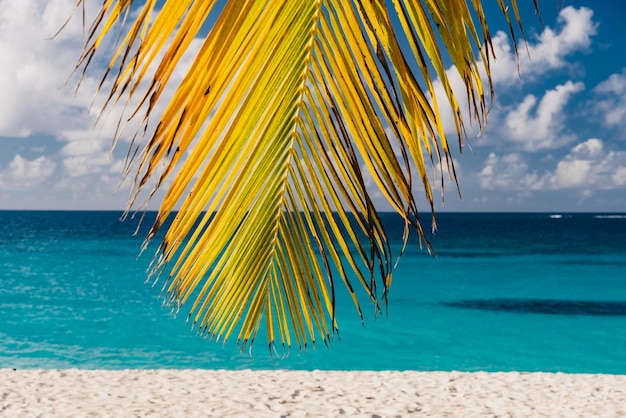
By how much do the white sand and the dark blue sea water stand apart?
5.68ft

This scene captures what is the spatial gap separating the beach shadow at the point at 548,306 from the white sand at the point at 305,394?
10.5 metres

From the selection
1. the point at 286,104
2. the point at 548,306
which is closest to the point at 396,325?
the point at 548,306

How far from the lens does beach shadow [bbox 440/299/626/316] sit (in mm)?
19031

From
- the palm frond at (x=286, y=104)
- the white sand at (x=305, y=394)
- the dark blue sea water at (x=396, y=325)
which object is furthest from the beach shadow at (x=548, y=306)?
the palm frond at (x=286, y=104)

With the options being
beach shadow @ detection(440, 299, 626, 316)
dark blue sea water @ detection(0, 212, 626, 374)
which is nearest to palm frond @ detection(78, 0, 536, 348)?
dark blue sea water @ detection(0, 212, 626, 374)

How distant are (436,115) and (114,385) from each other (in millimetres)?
7711

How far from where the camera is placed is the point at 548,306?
795 inches

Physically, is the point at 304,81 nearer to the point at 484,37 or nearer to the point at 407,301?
the point at 484,37

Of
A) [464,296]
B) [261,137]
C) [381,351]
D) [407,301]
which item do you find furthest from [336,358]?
[261,137]

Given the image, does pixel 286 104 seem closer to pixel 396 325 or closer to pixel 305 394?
pixel 305 394

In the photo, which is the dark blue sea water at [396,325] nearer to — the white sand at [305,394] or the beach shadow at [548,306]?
the beach shadow at [548,306]

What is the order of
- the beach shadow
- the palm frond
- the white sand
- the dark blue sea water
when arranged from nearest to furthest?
the palm frond
the white sand
the dark blue sea water
the beach shadow

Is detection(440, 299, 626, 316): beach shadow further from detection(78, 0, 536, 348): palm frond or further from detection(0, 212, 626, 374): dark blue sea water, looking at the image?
detection(78, 0, 536, 348): palm frond

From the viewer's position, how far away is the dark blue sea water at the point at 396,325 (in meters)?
12.8
